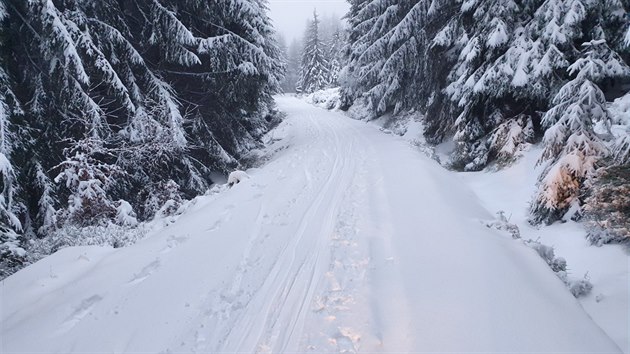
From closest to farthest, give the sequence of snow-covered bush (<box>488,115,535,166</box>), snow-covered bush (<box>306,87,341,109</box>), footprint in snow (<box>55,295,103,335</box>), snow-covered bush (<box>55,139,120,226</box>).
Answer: footprint in snow (<box>55,295,103,335</box>) → snow-covered bush (<box>55,139,120,226</box>) → snow-covered bush (<box>488,115,535,166</box>) → snow-covered bush (<box>306,87,341,109</box>)

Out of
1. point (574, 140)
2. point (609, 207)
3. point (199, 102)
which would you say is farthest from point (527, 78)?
Result: point (199, 102)

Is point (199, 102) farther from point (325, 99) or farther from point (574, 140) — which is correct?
point (325, 99)

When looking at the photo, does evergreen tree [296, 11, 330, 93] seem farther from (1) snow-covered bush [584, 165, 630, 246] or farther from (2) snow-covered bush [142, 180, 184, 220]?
(1) snow-covered bush [584, 165, 630, 246]

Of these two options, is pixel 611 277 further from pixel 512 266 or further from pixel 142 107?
pixel 142 107

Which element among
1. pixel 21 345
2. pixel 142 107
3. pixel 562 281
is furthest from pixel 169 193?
pixel 562 281

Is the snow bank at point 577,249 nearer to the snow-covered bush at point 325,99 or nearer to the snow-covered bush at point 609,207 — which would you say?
the snow-covered bush at point 609,207

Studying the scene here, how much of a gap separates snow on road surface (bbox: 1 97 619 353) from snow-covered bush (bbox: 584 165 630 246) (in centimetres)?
145

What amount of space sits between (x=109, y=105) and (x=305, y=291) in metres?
9.33

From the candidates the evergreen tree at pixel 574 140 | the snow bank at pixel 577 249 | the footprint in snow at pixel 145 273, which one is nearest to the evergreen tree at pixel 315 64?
the snow bank at pixel 577 249

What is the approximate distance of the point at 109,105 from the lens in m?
10.2

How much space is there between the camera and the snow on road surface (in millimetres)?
3414

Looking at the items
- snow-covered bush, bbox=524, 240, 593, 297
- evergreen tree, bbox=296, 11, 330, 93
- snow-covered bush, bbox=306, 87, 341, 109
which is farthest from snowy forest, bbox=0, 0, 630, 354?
evergreen tree, bbox=296, 11, 330, 93

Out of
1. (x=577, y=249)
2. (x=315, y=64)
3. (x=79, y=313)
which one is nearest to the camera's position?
(x=79, y=313)

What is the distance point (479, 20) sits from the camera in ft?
34.6
